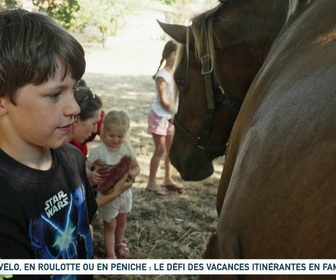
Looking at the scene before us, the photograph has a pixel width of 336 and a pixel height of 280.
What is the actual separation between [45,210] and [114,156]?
173 cm

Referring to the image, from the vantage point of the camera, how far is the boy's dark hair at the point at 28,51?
1189 millimetres

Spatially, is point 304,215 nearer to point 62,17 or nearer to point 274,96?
point 274,96

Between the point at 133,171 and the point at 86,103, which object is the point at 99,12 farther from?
the point at 133,171

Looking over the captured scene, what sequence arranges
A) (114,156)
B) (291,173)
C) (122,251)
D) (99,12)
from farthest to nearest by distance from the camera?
(99,12)
(122,251)
(114,156)
(291,173)

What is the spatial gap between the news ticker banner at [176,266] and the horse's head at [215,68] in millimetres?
1504

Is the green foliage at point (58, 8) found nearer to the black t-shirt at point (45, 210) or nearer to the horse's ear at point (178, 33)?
the horse's ear at point (178, 33)

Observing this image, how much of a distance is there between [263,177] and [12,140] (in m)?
0.69

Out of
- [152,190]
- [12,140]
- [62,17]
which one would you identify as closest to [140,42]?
[152,190]

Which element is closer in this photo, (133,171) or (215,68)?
(215,68)

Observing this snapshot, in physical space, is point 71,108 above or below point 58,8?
above

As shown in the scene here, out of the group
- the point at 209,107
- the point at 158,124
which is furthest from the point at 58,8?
the point at 158,124

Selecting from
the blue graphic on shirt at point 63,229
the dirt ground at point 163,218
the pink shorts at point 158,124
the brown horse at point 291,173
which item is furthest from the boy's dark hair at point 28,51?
the pink shorts at point 158,124

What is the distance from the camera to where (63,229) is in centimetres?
131

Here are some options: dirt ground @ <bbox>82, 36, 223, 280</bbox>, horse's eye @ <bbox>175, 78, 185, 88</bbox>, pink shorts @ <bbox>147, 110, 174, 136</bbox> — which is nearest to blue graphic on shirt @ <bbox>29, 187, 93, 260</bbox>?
horse's eye @ <bbox>175, 78, 185, 88</bbox>
